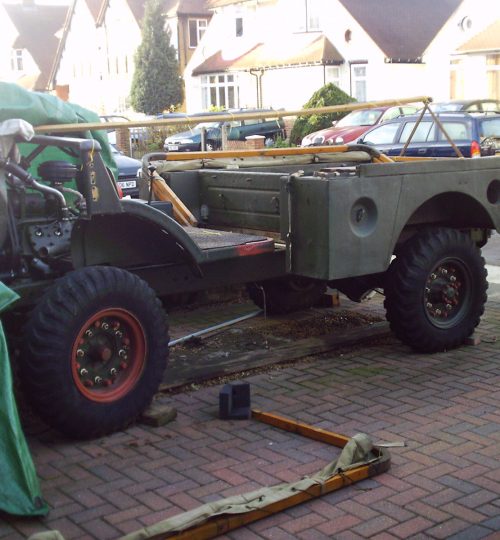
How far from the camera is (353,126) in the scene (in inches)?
983

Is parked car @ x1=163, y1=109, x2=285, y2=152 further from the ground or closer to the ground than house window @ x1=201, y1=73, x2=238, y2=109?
closer to the ground

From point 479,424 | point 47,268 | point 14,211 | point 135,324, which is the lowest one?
point 479,424

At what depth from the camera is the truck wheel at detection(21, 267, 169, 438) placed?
479 cm

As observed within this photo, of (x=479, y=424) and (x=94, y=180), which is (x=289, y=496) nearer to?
(x=479, y=424)

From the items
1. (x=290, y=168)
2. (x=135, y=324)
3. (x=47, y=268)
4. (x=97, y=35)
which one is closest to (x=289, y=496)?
(x=135, y=324)

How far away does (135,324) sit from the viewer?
5242mm

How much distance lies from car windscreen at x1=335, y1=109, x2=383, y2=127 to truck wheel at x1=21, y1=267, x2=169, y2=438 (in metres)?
20.2

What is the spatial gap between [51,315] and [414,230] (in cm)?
306

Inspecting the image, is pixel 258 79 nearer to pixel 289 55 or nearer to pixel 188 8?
pixel 289 55

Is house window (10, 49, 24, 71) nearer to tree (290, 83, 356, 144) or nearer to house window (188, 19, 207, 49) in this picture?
house window (188, 19, 207, 49)

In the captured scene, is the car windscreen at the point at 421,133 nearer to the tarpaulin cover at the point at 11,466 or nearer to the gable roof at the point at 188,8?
the tarpaulin cover at the point at 11,466

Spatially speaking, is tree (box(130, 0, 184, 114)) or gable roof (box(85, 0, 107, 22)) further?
gable roof (box(85, 0, 107, 22))

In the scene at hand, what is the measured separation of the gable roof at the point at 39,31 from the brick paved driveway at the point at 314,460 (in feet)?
207

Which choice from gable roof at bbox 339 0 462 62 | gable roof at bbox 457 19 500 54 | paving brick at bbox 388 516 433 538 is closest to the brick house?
gable roof at bbox 339 0 462 62
